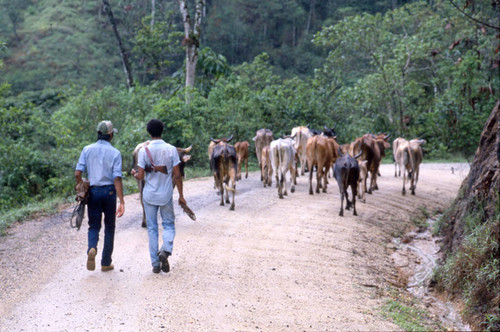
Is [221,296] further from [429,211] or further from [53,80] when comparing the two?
[53,80]

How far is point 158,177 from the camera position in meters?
6.93

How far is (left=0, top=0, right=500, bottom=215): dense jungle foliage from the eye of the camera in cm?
1764

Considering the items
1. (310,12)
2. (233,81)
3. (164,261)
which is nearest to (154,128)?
(164,261)

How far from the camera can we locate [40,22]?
41.6 metres

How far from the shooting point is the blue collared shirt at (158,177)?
272 inches

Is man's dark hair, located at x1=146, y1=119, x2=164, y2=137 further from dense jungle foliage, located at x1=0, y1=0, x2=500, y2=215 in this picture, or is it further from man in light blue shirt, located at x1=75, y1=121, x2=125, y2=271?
dense jungle foliage, located at x1=0, y1=0, x2=500, y2=215

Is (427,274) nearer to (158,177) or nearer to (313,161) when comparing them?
(158,177)

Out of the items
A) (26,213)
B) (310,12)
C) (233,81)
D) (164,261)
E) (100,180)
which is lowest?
(26,213)

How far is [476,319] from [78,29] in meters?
42.1

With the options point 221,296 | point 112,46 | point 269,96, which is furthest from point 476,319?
point 112,46

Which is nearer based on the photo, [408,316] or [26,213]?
[408,316]

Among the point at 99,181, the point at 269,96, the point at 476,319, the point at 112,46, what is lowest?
the point at 476,319

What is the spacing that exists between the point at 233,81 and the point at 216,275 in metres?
19.0

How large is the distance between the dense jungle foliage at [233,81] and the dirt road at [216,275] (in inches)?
220
